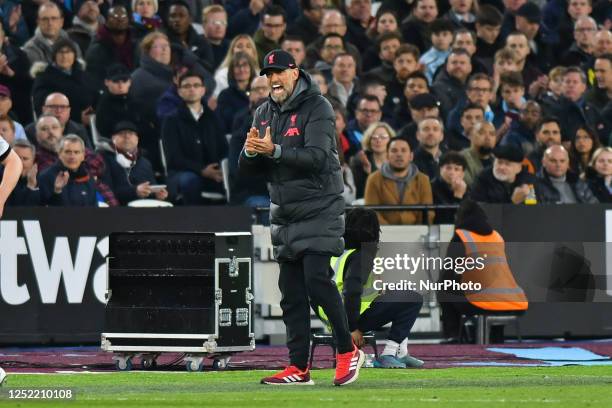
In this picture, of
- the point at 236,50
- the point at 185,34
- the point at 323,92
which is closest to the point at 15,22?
the point at 185,34

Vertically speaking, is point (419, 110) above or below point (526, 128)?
above

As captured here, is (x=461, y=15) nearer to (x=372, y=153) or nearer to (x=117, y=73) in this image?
(x=372, y=153)

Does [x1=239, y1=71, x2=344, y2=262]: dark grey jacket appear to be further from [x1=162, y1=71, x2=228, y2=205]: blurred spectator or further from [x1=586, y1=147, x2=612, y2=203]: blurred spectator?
[x1=586, y1=147, x2=612, y2=203]: blurred spectator

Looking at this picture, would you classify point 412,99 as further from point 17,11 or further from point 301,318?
point 301,318

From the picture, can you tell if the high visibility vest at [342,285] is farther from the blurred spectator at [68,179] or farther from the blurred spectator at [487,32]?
the blurred spectator at [487,32]

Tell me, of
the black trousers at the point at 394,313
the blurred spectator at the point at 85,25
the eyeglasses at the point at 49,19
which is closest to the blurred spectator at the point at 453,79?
the blurred spectator at the point at 85,25

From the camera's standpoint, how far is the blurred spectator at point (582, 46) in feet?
74.5

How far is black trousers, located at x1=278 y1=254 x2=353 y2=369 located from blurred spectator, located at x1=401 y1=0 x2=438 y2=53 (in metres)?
11.4

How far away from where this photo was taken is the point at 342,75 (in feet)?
66.1

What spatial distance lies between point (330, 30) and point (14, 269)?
6501 mm

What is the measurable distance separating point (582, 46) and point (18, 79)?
8.32 m

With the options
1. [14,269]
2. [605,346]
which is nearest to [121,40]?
[14,269]

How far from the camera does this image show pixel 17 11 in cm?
2025

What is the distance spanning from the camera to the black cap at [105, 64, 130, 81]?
61.0ft
